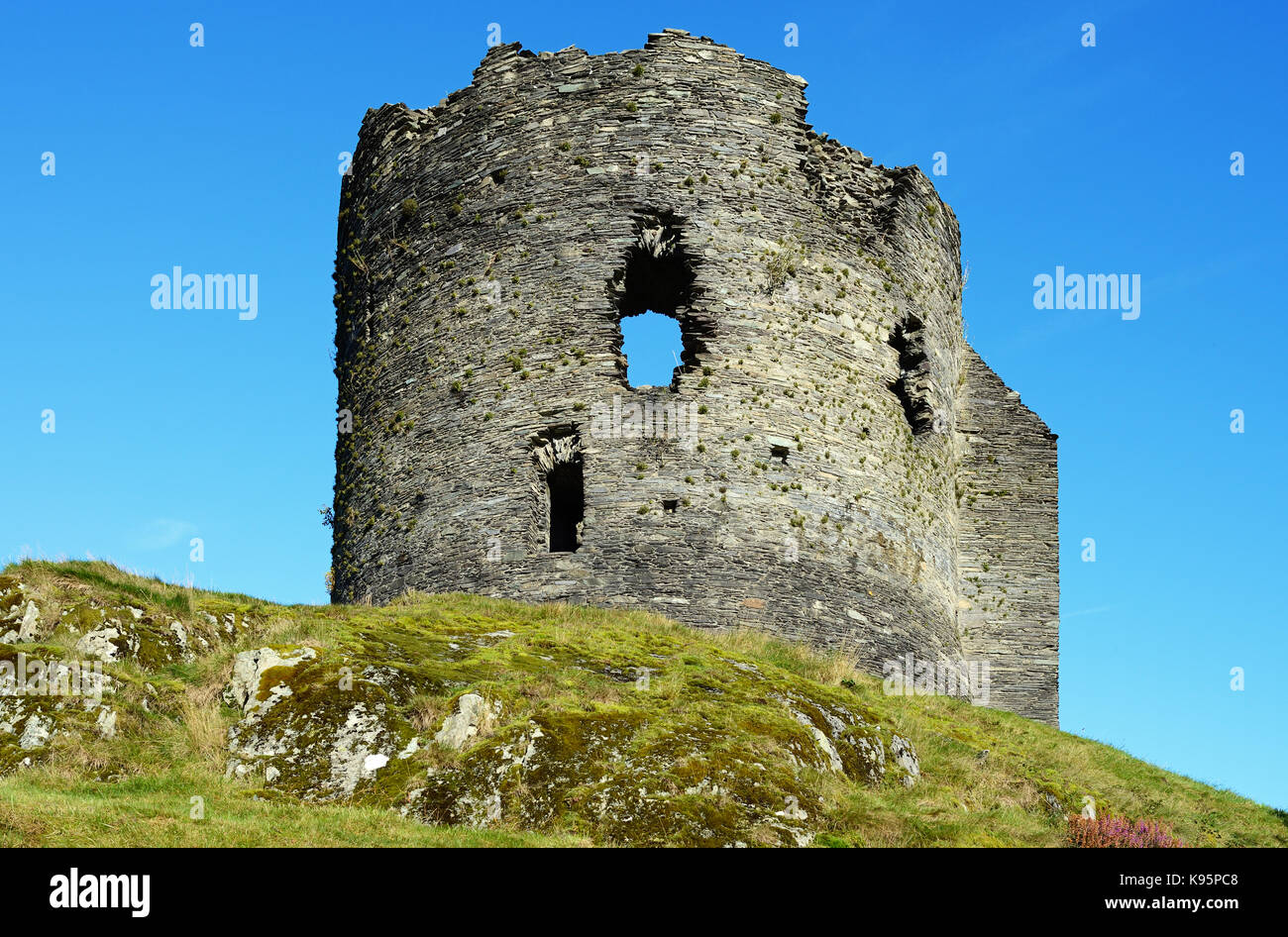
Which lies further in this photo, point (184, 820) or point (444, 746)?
point (444, 746)

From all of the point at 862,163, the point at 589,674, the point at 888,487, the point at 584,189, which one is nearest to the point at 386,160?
the point at 584,189

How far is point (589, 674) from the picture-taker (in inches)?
549

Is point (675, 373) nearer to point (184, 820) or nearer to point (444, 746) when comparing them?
point (444, 746)

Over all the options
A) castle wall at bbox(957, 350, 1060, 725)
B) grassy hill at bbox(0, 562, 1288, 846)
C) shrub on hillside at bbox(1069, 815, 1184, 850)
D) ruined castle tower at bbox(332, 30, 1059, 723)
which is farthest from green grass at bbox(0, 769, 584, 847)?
castle wall at bbox(957, 350, 1060, 725)

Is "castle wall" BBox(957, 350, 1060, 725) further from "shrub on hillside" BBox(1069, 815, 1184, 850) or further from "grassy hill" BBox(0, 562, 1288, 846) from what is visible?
"shrub on hillside" BBox(1069, 815, 1184, 850)

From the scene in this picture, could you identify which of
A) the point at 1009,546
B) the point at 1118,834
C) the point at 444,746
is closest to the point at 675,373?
the point at 1009,546

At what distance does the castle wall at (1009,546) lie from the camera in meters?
22.5

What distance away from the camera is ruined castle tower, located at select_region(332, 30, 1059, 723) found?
18984 mm

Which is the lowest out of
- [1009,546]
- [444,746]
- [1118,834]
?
[1118,834]

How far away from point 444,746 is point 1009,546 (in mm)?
13504

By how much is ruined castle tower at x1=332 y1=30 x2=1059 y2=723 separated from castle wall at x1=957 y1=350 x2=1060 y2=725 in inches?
2.5

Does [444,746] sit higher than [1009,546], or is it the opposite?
[1009,546]

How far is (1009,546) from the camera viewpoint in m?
23.2
